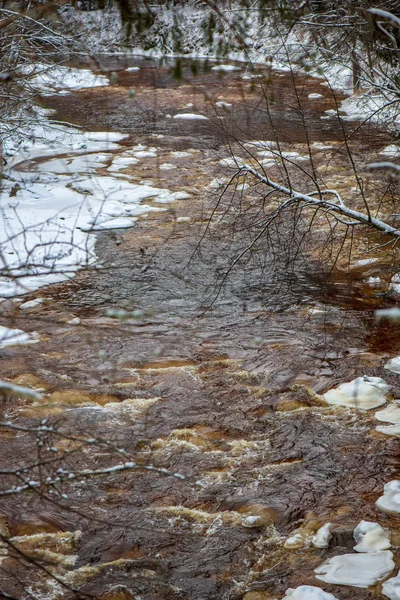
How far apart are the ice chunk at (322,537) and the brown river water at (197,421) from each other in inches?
1.8

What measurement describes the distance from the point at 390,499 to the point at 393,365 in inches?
67.5

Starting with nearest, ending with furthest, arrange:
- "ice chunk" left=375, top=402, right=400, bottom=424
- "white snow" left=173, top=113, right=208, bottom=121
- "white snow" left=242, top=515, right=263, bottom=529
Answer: "white snow" left=242, top=515, right=263, bottom=529, "ice chunk" left=375, top=402, right=400, bottom=424, "white snow" left=173, top=113, right=208, bottom=121

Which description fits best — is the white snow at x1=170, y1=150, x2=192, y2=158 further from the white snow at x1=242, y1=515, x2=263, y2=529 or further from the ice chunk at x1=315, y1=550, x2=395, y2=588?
the ice chunk at x1=315, y1=550, x2=395, y2=588

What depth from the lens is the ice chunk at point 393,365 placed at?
5793mm

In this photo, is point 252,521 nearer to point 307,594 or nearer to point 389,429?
point 307,594

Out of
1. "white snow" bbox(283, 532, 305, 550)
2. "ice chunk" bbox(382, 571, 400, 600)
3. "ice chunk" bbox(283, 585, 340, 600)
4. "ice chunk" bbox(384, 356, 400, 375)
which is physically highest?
"ice chunk" bbox(283, 585, 340, 600)

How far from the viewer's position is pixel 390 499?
431cm

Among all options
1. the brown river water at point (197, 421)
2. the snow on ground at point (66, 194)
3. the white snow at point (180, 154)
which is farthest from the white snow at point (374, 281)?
the white snow at point (180, 154)

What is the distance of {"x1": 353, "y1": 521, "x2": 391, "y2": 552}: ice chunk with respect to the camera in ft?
12.7

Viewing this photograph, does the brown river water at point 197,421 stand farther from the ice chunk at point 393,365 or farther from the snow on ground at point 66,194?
the snow on ground at point 66,194

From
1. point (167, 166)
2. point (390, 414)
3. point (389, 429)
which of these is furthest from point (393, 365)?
point (167, 166)

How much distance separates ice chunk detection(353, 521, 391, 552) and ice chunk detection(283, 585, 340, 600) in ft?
1.35

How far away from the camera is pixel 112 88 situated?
18.0m

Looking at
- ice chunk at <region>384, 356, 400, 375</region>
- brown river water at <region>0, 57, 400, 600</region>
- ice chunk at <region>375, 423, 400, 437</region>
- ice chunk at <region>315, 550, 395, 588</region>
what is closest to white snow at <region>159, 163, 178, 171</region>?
brown river water at <region>0, 57, 400, 600</region>
